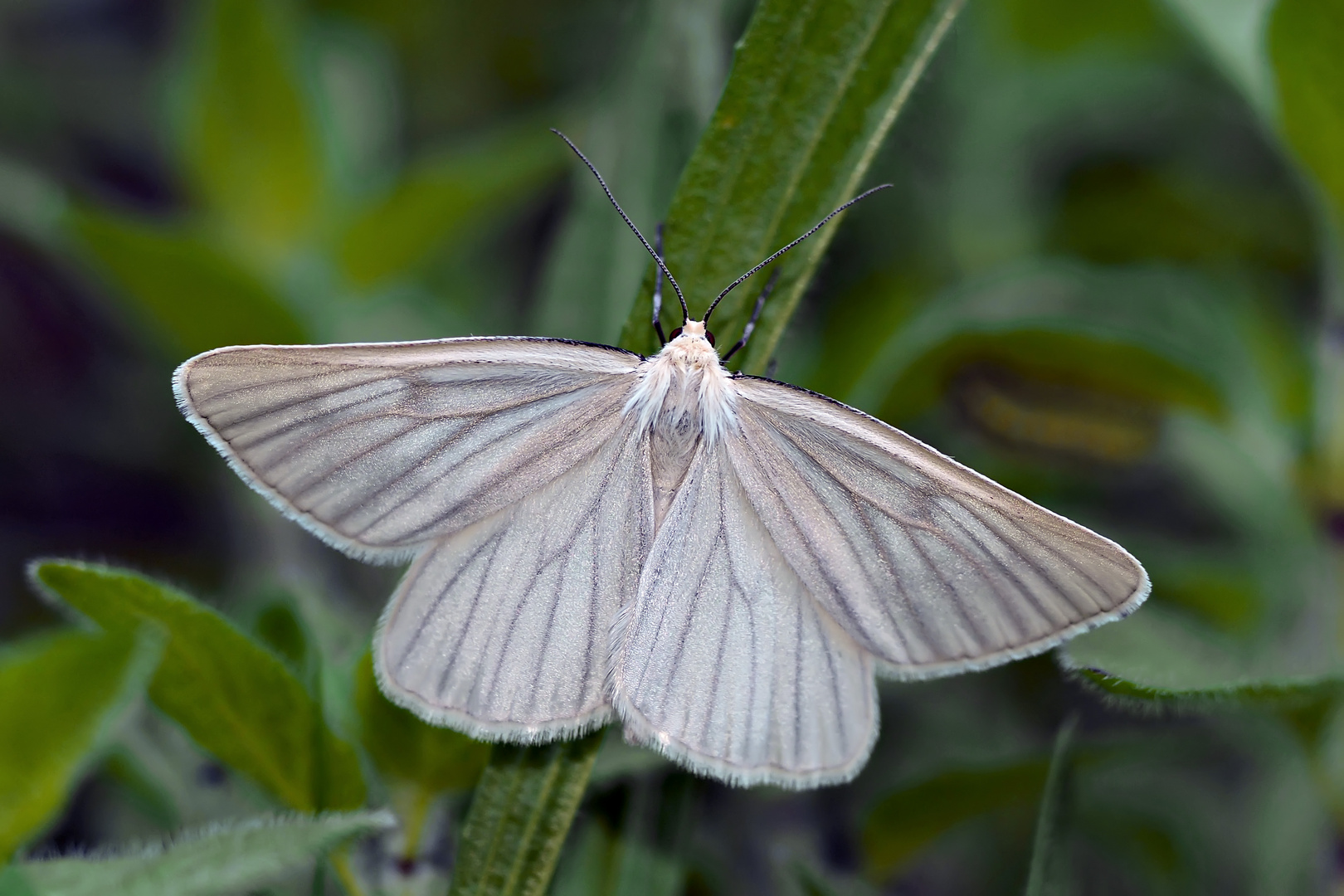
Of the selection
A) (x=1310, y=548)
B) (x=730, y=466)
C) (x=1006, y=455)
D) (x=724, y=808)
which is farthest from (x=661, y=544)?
(x=1310, y=548)

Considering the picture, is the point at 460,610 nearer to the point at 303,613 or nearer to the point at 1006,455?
the point at 303,613

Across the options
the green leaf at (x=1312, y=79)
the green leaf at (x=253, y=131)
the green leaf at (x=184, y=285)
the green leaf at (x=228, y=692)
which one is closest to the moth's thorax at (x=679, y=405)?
the green leaf at (x=228, y=692)

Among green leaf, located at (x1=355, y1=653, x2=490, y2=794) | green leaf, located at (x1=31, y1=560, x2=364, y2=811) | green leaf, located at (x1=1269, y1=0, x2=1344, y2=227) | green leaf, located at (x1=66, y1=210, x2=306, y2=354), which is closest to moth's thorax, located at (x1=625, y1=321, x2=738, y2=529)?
green leaf, located at (x1=355, y1=653, x2=490, y2=794)

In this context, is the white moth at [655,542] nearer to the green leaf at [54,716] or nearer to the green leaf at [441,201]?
the green leaf at [54,716]

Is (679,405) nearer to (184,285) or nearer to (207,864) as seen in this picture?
(207,864)

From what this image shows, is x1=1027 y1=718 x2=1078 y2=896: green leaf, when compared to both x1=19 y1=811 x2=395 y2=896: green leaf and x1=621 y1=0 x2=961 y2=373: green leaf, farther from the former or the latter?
x1=19 y1=811 x2=395 y2=896: green leaf

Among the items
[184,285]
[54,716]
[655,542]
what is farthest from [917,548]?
[184,285]
